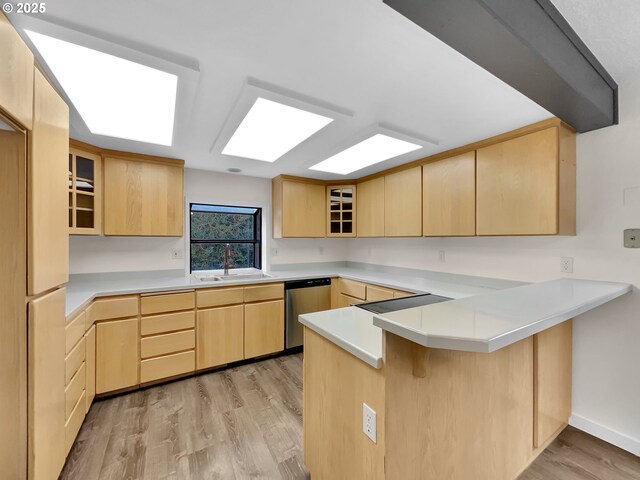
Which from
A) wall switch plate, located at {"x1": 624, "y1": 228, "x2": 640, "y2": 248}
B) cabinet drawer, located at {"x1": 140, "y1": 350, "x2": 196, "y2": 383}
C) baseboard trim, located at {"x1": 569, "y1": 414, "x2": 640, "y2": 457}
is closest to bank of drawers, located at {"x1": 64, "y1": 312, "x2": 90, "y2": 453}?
cabinet drawer, located at {"x1": 140, "y1": 350, "x2": 196, "y2": 383}

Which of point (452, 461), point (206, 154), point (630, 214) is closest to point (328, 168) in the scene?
point (206, 154)

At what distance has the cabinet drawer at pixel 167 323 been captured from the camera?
243 centimetres

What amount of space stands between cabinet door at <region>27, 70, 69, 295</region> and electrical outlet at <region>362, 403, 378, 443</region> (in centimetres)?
141

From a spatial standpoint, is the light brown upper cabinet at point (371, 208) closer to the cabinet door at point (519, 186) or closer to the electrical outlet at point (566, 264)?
the cabinet door at point (519, 186)

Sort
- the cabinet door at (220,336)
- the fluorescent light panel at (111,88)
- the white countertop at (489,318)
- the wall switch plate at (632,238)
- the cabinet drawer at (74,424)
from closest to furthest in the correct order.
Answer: the white countertop at (489,318) → the fluorescent light panel at (111,88) → the cabinet drawer at (74,424) → the wall switch plate at (632,238) → the cabinet door at (220,336)

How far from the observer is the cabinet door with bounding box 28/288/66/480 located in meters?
1.08

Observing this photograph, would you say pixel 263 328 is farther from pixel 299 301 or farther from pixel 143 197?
pixel 143 197

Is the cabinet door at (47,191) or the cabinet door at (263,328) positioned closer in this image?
the cabinet door at (47,191)

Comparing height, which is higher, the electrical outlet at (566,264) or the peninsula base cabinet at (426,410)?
the electrical outlet at (566,264)

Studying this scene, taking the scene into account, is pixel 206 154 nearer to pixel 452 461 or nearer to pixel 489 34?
pixel 489 34

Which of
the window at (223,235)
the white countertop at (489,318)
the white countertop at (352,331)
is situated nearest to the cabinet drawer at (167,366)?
the window at (223,235)

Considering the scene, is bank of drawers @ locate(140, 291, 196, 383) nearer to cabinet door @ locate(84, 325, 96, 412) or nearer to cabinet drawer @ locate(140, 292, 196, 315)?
cabinet drawer @ locate(140, 292, 196, 315)

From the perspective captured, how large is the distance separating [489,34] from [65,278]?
2207mm

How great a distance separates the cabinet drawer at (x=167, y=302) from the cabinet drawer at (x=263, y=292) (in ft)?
1.80
